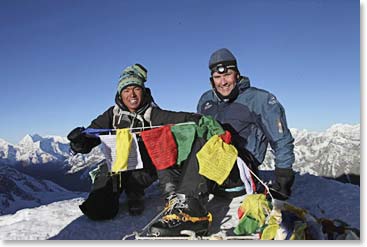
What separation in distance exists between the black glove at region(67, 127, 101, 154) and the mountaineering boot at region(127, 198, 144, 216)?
16.7 inches

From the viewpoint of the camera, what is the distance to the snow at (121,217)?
1973 mm

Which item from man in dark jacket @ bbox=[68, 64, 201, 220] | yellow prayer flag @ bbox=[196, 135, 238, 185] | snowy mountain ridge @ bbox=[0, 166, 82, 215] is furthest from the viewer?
snowy mountain ridge @ bbox=[0, 166, 82, 215]

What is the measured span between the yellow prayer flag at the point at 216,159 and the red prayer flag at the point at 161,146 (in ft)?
0.67

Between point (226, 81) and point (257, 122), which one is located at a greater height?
point (226, 81)

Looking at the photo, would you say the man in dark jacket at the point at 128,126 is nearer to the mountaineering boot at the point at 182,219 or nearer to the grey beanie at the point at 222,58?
the mountaineering boot at the point at 182,219

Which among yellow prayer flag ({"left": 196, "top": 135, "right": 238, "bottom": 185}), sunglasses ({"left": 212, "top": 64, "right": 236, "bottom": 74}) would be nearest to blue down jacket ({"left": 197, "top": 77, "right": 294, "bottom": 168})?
sunglasses ({"left": 212, "top": 64, "right": 236, "bottom": 74})

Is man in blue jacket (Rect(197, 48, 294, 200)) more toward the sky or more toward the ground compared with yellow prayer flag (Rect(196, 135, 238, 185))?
more toward the sky

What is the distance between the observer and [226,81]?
251 cm

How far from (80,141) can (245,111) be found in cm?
106

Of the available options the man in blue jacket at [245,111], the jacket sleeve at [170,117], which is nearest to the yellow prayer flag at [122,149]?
the jacket sleeve at [170,117]

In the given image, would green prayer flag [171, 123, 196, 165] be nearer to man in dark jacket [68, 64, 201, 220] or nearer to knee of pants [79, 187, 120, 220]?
man in dark jacket [68, 64, 201, 220]

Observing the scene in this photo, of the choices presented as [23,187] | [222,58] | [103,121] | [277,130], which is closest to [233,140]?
[277,130]

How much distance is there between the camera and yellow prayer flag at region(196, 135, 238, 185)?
1.95m

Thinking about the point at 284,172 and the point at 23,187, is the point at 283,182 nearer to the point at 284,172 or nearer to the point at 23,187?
the point at 284,172
